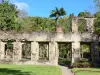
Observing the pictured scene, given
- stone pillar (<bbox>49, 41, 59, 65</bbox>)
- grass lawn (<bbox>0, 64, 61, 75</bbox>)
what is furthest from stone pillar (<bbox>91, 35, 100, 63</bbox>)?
grass lawn (<bbox>0, 64, 61, 75</bbox>)

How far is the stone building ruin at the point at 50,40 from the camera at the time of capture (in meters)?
38.4

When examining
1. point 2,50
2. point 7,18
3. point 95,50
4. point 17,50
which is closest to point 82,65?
point 95,50

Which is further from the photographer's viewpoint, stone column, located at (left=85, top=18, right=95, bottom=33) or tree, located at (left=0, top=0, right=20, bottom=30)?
tree, located at (left=0, top=0, right=20, bottom=30)

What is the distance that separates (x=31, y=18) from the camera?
7044 centimetres

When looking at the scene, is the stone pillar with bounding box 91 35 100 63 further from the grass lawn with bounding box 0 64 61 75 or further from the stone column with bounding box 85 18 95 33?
the grass lawn with bounding box 0 64 61 75

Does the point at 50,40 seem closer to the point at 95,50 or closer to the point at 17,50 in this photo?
the point at 17,50

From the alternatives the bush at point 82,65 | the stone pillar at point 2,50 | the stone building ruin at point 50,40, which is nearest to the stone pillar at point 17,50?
the stone building ruin at point 50,40

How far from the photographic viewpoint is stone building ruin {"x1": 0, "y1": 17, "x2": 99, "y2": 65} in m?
38.4

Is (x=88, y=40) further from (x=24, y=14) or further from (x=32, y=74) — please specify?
(x=24, y=14)

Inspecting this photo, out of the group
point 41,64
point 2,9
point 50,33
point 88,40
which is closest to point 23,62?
point 41,64

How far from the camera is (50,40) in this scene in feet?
128

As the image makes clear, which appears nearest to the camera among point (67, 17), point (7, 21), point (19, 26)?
point (7, 21)

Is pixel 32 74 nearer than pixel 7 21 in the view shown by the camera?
Yes

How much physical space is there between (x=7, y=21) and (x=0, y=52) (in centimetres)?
1595
